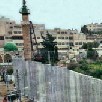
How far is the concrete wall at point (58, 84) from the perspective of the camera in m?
11.1

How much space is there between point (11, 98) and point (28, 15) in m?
9.87

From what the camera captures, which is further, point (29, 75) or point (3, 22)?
point (3, 22)

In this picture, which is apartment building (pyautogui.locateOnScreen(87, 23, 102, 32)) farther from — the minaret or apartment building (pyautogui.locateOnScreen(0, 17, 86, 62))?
the minaret

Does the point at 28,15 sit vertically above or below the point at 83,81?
above

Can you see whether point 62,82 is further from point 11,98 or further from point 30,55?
point 30,55

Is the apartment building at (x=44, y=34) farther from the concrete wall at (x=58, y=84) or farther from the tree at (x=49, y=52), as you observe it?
the concrete wall at (x=58, y=84)

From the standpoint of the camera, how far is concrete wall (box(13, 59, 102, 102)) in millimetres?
11102

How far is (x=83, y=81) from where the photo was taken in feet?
A: 38.3

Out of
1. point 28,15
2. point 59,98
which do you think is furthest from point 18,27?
point 59,98

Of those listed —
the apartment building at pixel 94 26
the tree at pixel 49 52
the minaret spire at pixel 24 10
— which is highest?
the apartment building at pixel 94 26

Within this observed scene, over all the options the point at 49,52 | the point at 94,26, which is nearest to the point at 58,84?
the point at 49,52

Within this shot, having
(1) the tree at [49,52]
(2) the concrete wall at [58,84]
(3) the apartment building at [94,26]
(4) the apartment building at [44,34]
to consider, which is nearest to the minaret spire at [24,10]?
(1) the tree at [49,52]

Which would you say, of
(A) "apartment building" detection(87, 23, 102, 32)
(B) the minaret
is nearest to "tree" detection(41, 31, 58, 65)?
(B) the minaret

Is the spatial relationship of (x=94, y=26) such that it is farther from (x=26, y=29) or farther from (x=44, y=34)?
(x=26, y=29)
